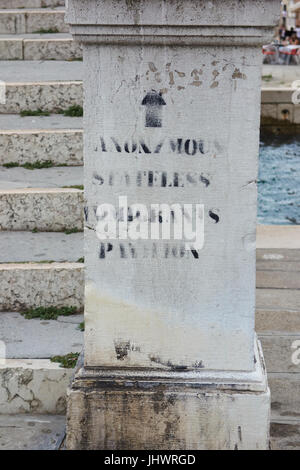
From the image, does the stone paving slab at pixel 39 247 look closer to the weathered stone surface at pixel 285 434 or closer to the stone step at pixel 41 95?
the weathered stone surface at pixel 285 434

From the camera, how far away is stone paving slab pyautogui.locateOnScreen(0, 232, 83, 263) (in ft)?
13.4

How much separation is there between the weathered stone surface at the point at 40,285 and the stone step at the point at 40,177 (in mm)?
844

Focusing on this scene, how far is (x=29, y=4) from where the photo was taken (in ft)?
27.5

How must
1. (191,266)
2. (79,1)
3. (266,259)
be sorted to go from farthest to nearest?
1. (266,259)
2. (191,266)
3. (79,1)

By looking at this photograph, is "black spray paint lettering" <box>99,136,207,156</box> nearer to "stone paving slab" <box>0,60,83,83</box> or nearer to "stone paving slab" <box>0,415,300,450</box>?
"stone paving slab" <box>0,415,300,450</box>

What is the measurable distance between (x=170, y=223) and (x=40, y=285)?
131cm

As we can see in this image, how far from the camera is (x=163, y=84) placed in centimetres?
273

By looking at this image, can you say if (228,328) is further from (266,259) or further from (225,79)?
(266,259)

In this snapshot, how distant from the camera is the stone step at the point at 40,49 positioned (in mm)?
6895

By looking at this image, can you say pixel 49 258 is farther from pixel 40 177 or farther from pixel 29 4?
pixel 29 4

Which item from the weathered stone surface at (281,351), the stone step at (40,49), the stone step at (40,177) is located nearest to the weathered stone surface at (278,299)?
the weathered stone surface at (281,351)

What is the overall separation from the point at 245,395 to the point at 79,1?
1.59m

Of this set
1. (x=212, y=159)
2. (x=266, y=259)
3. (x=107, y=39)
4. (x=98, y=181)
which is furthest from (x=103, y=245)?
(x=266, y=259)

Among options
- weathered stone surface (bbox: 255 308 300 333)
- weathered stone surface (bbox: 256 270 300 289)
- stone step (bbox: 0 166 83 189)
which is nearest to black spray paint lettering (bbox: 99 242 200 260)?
weathered stone surface (bbox: 255 308 300 333)
